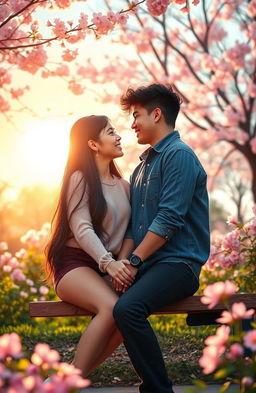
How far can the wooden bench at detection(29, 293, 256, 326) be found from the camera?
11.3ft

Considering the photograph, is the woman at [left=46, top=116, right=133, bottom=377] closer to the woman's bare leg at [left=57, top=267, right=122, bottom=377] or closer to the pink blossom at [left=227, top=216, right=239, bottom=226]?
the woman's bare leg at [left=57, top=267, right=122, bottom=377]

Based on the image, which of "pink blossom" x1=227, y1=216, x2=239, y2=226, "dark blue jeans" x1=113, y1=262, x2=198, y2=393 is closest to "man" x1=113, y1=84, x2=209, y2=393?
"dark blue jeans" x1=113, y1=262, x2=198, y2=393

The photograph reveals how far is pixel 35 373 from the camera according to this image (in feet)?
5.21

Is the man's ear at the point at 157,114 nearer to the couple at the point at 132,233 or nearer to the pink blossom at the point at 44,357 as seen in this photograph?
the couple at the point at 132,233

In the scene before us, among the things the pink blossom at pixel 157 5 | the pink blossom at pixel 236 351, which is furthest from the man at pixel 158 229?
the pink blossom at pixel 236 351

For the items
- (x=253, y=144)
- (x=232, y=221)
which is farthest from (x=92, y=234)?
(x=253, y=144)

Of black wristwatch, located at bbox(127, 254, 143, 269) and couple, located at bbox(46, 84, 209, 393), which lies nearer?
couple, located at bbox(46, 84, 209, 393)

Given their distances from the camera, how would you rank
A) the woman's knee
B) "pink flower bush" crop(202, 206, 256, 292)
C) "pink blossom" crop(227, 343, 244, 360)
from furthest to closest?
"pink flower bush" crop(202, 206, 256, 292) < the woman's knee < "pink blossom" crop(227, 343, 244, 360)

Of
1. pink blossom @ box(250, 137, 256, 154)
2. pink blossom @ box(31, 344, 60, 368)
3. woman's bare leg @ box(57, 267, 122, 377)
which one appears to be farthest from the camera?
pink blossom @ box(250, 137, 256, 154)

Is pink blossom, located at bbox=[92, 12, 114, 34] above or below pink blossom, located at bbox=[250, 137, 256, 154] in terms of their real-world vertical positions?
above

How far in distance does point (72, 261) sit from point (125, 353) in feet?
5.40

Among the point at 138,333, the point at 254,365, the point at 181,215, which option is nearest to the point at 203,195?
the point at 181,215

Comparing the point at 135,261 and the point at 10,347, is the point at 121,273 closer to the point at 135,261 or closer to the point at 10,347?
the point at 135,261

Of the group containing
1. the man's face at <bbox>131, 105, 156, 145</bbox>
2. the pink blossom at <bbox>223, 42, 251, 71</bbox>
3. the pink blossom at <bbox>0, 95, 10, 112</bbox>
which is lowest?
the man's face at <bbox>131, 105, 156, 145</bbox>
